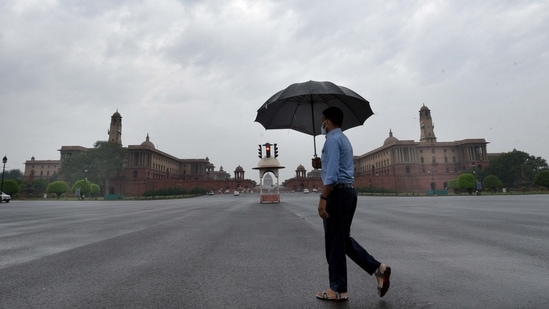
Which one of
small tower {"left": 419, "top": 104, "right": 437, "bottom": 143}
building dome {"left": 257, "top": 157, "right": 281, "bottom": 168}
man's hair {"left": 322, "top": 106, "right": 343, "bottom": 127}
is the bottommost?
man's hair {"left": 322, "top": 106, "right": 343, "bottom": 127}

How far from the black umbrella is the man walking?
1241 mm

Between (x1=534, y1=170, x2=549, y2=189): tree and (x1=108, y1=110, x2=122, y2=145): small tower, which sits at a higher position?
(x1=108, y1=110, x2=122, y2=145): small tower

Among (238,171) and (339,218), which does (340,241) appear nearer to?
(339,218)

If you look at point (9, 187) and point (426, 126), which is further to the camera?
point (426, 126)

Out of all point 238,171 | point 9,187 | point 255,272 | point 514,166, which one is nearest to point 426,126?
point 514,166

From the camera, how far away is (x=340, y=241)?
10.1 feet

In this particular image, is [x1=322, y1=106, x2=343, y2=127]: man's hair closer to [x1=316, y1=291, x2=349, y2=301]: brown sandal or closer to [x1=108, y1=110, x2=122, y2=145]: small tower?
[x1=316, y1=291, x2=349, y2=301]: brown sandal

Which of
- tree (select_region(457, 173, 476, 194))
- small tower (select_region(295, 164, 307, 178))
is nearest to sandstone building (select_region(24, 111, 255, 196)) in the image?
small tower (select_region(295, 164, 307, 178))

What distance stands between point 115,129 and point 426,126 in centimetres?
8947

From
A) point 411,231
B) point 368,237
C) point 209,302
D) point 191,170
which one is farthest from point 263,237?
point 191,170

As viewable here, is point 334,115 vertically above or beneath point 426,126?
beneath

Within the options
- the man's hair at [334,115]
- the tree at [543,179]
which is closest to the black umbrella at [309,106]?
the man's hair at [334,115]

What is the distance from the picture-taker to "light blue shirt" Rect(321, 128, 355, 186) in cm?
303

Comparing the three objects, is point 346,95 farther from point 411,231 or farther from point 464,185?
point 464,185
